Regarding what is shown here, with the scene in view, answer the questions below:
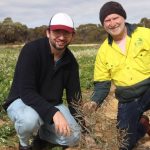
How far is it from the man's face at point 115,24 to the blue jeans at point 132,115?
0.77 meters

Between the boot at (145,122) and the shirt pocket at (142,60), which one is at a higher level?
the shirt pocket at (142,60)

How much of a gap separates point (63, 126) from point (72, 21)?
3.95 feet

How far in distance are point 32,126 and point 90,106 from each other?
66 centimetres

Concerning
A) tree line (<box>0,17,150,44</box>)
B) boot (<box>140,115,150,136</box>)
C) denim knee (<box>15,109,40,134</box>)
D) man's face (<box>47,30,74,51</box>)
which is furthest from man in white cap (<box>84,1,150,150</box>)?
tree line (<box>0,17,150,44</box>)

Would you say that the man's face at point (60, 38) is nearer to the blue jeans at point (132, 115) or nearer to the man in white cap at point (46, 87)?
the man in white cap at point (46, 87)

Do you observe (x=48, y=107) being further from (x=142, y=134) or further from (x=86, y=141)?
(x=142, y=134)

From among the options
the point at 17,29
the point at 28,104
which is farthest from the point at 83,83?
the point at 17,29

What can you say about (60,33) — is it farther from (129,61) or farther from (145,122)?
(145,122)

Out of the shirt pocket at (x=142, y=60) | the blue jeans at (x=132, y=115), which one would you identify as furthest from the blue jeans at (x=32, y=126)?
the shirt pocket at (x=142, y=60)

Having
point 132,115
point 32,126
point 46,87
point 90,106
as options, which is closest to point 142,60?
point 132,115

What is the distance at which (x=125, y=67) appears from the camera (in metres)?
A: 5.43

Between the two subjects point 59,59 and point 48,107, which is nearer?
point 48,107

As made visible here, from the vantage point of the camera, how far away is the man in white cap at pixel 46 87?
5.13 m

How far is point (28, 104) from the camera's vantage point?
519 centimetres
